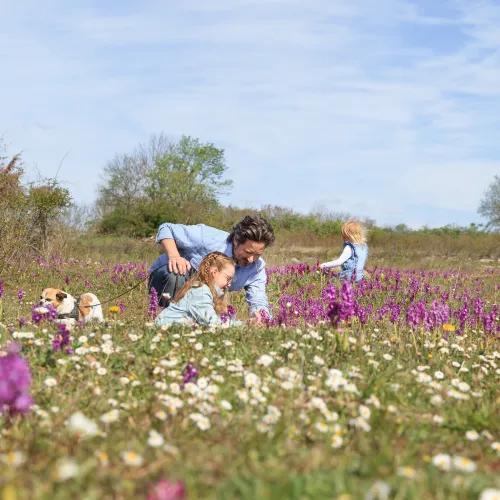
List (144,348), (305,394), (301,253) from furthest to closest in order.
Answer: (301,253), (144,348), (305,394)

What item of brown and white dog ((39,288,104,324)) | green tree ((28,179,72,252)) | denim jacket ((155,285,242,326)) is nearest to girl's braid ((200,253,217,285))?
denim jacket ((155,285,242,326))

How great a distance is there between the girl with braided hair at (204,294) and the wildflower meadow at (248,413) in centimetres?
65

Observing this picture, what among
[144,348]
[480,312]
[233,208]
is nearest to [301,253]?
[233,208]

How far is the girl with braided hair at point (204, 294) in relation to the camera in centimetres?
638

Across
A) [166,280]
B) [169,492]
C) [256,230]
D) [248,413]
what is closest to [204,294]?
[256,230]

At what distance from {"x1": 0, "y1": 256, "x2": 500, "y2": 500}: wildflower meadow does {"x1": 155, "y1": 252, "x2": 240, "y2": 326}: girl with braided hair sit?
654 millimetres

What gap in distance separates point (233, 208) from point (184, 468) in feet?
126

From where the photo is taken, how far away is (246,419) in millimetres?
3406

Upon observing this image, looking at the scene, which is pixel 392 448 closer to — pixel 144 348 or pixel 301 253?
pixel 144 348

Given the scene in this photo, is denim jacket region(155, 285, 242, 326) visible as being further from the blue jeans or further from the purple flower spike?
the purple flower spike

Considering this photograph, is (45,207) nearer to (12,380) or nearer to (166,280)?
(166,280)

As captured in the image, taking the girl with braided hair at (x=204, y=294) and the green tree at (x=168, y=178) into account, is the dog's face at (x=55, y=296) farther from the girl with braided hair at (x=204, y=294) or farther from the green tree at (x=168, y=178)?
the green tree at (x=168, y=178)

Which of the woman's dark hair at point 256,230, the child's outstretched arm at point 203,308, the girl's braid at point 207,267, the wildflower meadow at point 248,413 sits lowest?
the wildflower meadow at point 248,413

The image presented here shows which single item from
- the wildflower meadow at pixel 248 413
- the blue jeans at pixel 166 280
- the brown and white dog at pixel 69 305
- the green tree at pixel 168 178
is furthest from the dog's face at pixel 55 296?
the green tree at pixel 168 178
